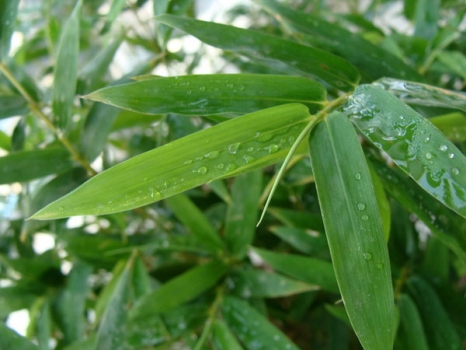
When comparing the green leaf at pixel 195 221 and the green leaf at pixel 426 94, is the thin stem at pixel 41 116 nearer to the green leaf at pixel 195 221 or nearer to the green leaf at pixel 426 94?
the green leaf at pixel 195 221

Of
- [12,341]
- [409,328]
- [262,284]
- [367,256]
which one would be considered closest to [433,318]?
[409,328]

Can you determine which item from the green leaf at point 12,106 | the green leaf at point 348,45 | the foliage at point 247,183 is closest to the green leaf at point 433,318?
the foliage at point 247,183

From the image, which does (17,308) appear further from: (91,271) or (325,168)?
(325,168)

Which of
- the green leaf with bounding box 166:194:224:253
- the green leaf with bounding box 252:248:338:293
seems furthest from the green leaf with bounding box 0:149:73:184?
the green leaf with bounding box 252:248:338:293

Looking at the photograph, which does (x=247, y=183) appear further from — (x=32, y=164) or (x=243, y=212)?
(x=32, y=164)

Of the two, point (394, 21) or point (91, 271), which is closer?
point (91, 271)

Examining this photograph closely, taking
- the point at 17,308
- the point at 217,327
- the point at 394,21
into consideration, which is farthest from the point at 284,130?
the point at 394,21
